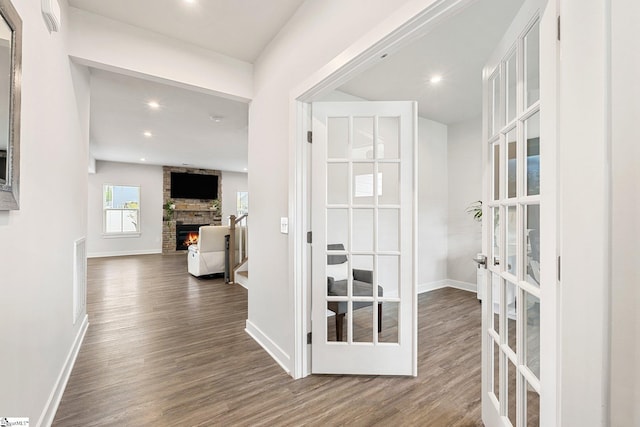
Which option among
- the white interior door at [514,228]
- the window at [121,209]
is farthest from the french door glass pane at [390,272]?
the window at [121,209]

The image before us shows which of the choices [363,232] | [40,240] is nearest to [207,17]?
[40,240]

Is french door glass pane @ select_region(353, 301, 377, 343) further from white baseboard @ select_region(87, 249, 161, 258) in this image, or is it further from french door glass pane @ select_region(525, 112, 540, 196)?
white baseboard @ select_region(87, 249, 161, 258)

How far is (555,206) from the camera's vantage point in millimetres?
896

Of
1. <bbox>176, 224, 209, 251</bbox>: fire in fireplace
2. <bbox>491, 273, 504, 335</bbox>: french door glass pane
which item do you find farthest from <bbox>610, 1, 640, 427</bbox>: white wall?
<bbox>176, 224, 209, 251</bbox>: fire in fireplace

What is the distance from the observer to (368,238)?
2029mm

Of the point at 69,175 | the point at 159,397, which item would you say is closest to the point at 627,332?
the point at 159,397

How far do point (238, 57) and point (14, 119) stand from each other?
1.93 m

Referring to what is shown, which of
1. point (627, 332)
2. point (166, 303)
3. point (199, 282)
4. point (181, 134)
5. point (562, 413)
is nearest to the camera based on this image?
point (627, 332)

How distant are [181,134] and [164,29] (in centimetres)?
328

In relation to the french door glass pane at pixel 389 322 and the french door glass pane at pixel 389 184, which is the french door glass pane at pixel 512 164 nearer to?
the french door glass pane at pixel 389 184

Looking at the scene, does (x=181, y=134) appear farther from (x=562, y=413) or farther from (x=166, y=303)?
(x=562, y=413)

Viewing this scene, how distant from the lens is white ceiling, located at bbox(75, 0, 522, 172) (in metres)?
2.03

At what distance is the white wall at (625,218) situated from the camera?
67 cm

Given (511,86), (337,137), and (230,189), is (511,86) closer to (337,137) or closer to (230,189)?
(337,137)
